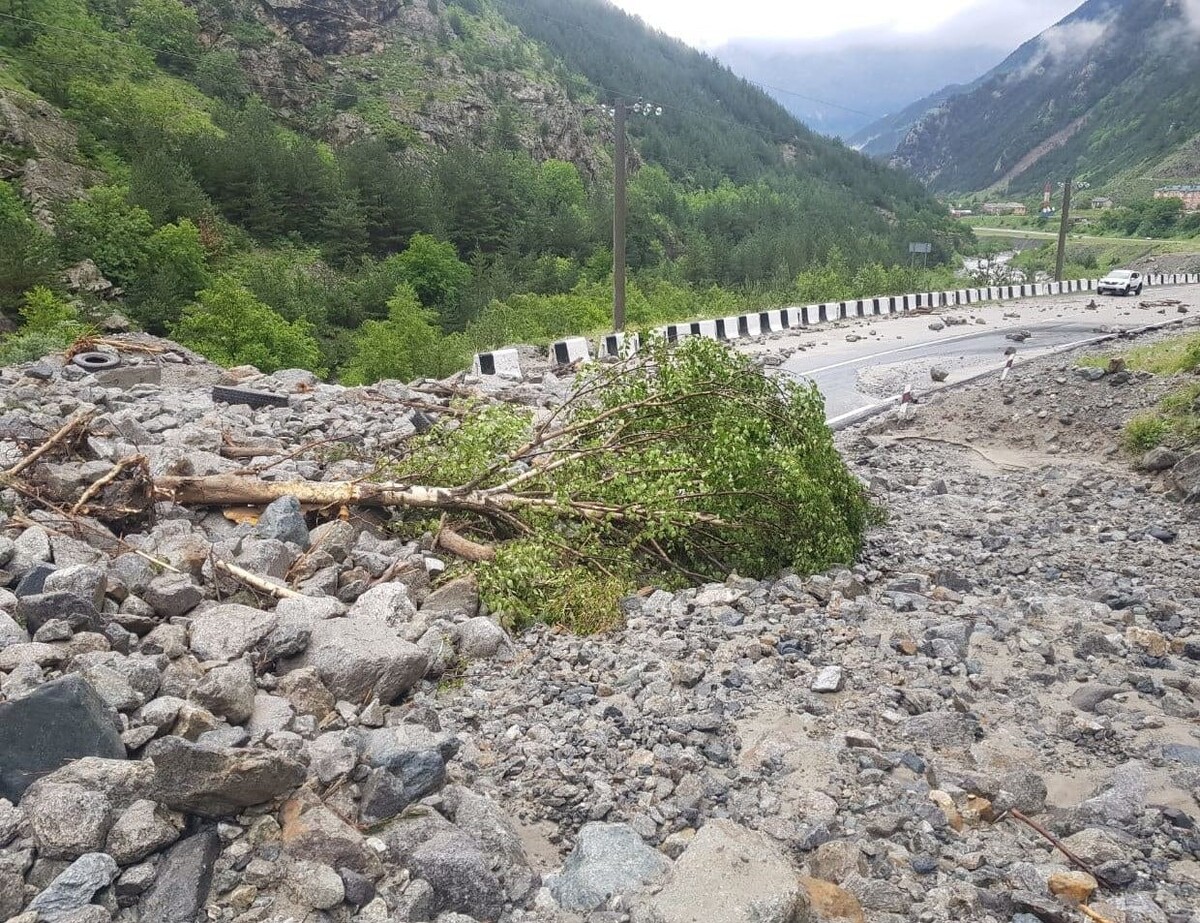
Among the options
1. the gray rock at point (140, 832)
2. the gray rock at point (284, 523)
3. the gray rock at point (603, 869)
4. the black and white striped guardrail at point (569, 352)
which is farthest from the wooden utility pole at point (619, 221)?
the gray rock at point (140, 832)

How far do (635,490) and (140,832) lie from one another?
3759 mm

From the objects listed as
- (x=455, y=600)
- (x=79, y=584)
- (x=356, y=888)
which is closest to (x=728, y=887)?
(x=356, y=888)

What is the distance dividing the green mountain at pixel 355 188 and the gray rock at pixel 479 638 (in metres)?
13.7

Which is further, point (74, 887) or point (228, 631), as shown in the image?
point (228, 631)

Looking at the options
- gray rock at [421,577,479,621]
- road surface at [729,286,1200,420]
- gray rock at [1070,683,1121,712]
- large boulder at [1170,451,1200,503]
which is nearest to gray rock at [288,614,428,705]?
gray rock at [421,577,479,621]

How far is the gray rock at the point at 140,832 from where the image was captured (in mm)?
2664

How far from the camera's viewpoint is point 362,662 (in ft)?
13.4

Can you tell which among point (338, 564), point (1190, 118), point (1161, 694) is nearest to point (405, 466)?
point (338, 564)

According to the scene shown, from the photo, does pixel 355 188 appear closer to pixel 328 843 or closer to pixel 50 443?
pixel 50 443

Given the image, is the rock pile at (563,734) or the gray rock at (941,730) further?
the gray rock at (941,730)

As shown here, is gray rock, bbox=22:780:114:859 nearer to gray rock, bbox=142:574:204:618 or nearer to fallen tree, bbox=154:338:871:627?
gray rock, bbox=142:574:204:618

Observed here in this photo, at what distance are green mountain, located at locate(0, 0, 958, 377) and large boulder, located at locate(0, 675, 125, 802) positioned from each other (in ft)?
50.2

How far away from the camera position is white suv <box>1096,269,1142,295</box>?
108 ft

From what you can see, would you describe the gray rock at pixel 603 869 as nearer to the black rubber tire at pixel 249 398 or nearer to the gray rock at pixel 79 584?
the gray rock at pixel 79 584
